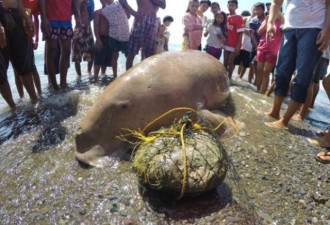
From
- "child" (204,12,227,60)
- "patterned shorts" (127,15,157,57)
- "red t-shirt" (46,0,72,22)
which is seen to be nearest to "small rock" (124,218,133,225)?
"red t-shirt" (46,0,72,22)

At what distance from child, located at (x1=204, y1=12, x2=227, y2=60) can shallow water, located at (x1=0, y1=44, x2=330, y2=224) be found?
4.22 meters

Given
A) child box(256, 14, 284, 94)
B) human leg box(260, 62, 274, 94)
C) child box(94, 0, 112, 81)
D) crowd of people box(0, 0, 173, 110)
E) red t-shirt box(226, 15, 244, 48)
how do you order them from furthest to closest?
red t-shirt box(226, 15, 244, 48), child box(94, 0, 112, 81), human leg box(260, 62, 274, 94), child box(256, 14, 284, 94), crowd of people box(0, 0, 173, 110)

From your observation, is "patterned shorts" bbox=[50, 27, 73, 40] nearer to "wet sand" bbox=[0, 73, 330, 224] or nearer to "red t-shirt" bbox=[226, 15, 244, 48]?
"wet sand" bbox=[0, 73, 330, 224]

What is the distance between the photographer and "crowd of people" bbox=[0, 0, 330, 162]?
3.58 m

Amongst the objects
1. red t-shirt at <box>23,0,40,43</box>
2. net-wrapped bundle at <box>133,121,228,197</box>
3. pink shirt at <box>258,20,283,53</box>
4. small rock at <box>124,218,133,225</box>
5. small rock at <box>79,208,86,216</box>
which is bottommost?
small rock at <box>79,208,86,216</box>

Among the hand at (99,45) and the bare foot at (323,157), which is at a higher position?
the hand at (99,45)

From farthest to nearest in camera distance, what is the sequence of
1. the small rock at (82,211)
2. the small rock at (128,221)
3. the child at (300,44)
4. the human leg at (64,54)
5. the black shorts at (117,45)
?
the black shorts at (117,45)
the human leg at (64,54)
the child at (300,44)
the small rock at (82,211)
the small rock at (128,221)

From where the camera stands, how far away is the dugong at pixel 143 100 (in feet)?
9.92

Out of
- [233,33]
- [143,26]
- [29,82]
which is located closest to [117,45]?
[143,26]

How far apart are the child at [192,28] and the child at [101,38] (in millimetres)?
2185

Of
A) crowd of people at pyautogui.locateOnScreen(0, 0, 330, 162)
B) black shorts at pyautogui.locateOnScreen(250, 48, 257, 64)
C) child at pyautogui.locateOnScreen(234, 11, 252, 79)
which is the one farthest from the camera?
child at pyautogui.locateOnScreen(234, 11, 252, 79)

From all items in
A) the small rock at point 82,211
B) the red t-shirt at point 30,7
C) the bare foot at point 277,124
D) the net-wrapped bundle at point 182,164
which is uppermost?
the red t-shirt at point 30,7

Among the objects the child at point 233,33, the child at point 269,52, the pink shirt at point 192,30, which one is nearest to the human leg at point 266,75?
the child at point 269,52

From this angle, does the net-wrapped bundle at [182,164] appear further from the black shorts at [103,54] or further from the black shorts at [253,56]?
the black shorts at [253,56]
